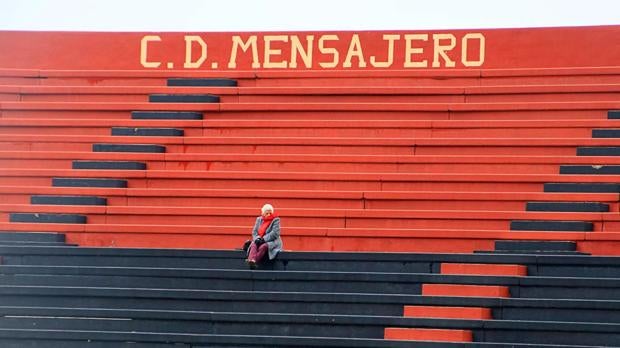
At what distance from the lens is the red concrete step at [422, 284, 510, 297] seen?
1914cm

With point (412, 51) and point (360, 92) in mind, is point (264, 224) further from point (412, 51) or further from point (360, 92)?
point (412, 51)

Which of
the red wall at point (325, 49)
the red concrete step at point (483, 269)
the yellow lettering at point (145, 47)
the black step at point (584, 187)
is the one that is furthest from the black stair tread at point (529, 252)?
the yellow lettering at point (145, 47)

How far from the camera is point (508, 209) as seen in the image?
21.0 m

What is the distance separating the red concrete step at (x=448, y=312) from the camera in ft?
62.0

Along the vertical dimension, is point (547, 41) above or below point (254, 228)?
above

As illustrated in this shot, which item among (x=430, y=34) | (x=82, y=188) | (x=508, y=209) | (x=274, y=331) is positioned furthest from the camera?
(x=430, y=34)

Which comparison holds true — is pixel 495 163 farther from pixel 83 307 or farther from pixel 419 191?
pixel 83 307

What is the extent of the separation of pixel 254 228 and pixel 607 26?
600 cm

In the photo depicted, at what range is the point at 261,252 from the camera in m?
20.0

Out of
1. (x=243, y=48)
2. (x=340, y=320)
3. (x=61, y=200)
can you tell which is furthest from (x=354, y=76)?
(x=340, y=320)

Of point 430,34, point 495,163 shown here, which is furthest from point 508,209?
point 430,34

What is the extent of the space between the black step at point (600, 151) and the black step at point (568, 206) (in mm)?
997

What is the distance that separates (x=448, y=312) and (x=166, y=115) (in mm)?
6247

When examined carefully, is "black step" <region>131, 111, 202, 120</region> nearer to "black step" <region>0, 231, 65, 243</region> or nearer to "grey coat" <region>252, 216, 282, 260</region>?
"black step" <region>0, 231, 65, 243</region>
